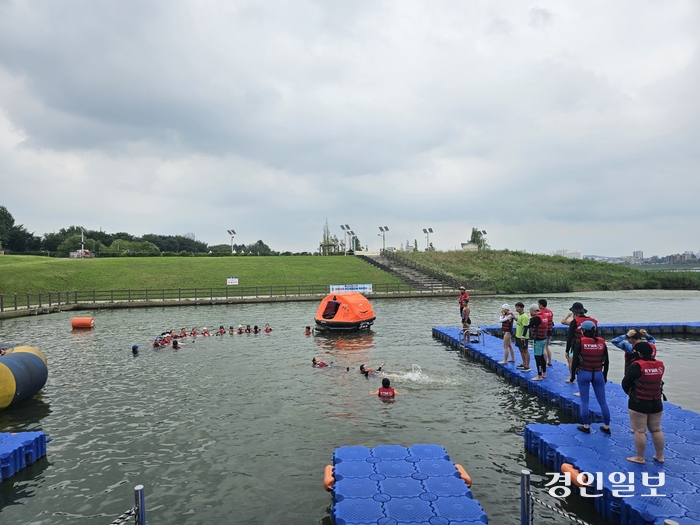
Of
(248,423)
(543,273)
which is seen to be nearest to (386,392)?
(248,423)

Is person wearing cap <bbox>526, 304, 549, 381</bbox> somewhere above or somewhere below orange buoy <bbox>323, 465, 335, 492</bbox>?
above

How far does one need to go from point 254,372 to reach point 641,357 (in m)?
13.3

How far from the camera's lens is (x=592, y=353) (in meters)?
10.1

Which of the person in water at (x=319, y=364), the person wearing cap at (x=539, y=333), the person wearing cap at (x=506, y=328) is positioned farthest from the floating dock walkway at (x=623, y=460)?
the person in water at (x=319, y=364)

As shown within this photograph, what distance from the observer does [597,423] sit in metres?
10.9

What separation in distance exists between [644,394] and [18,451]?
40.1 feet

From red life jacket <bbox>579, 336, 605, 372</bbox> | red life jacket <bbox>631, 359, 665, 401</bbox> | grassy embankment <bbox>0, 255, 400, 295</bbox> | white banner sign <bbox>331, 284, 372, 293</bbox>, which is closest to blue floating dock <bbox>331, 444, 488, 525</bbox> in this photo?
red life jacket <bbox>631, 359, 665, 401</bbox>

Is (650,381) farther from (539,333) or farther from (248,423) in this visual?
(248,423)

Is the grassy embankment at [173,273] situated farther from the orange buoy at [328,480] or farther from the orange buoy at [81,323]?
the orange buoy at [328,480]

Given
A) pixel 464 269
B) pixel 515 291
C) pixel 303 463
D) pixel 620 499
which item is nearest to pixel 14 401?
pixel 303 463

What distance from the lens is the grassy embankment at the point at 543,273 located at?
205 ft

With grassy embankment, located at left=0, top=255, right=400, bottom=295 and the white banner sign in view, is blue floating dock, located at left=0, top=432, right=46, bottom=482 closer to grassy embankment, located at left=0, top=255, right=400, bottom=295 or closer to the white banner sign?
the white banner sign

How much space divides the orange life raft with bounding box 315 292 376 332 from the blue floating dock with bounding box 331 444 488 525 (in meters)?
17.0

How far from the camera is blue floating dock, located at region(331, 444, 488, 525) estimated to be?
701cm
